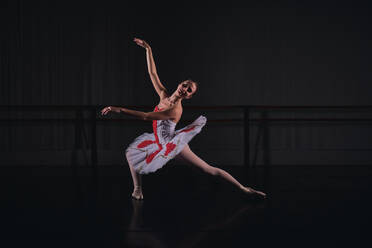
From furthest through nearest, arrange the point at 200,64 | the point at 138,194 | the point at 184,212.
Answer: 1. the point at 200,64
2. the point at 138,194
3. the point at 184,212

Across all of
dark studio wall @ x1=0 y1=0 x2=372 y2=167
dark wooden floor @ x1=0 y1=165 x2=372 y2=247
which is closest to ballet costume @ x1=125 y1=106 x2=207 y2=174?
dark wooden floor @ x1=0 y1=165 x2=372 y2=247

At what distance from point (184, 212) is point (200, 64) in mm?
2389

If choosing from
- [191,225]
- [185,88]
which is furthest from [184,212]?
[185,88]

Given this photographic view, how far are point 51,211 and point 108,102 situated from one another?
2130mm

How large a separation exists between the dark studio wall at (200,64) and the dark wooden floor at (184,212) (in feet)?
2.93

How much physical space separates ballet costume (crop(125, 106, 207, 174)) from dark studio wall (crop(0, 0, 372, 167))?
1698 millimetres

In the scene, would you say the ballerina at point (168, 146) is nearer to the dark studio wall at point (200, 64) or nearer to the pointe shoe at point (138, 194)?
the pointe shoe at point (138, 194)

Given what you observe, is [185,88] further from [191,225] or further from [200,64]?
[200,64]

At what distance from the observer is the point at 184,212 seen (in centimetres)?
212

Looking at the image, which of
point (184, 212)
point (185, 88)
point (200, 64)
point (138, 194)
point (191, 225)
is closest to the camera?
point (191, 225)

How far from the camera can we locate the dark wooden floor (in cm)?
165

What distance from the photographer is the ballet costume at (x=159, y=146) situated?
2277 millimetres

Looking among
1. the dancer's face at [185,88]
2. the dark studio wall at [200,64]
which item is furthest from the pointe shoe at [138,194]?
the dark studio wall at [200,64]

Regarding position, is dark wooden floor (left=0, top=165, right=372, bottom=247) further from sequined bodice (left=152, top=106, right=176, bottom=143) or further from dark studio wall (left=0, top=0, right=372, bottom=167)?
dark studio wall (left=0, top=0, right=372, bottom=167)
